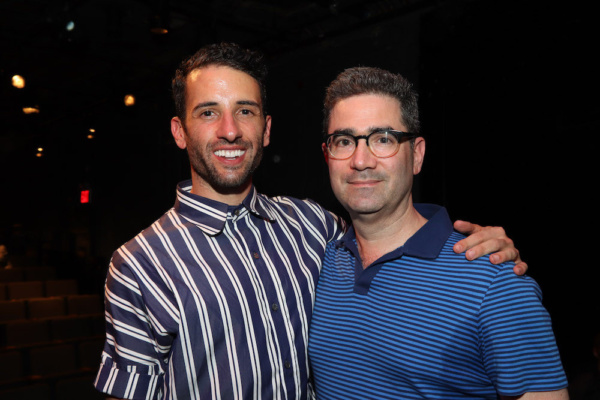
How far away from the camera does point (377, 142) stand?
1.57m

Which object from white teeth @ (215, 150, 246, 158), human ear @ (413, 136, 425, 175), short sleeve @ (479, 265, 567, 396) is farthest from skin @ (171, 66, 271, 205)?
short sleeve @ (479, 265, 567, 396)

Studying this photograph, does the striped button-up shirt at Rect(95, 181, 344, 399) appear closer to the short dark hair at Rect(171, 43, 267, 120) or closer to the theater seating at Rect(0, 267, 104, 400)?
the short dark hair at Rect(171, 43, 267, 120)

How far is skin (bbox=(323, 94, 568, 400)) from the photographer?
155 cm

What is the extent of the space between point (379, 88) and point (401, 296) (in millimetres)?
639

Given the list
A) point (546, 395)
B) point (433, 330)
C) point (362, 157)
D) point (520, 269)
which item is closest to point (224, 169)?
point (362, 157)

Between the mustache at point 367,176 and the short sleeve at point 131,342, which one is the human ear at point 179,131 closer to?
the short sleeve at point 131,342

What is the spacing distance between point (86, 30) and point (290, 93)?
2672 millimetres

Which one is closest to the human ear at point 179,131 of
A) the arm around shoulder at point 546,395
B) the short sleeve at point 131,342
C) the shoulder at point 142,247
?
the shoulder at point 142,247

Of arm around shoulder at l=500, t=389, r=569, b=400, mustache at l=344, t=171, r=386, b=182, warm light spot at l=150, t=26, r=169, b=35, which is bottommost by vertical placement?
arm around shoulder at l=500, t=389, r=569, b=400

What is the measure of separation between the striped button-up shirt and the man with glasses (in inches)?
4.6

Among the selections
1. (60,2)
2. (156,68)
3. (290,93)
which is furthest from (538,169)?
(156,68)

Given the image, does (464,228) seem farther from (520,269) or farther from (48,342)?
(48,342)

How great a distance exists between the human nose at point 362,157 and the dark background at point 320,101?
7.09 ft

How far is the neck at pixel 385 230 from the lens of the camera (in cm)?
159
